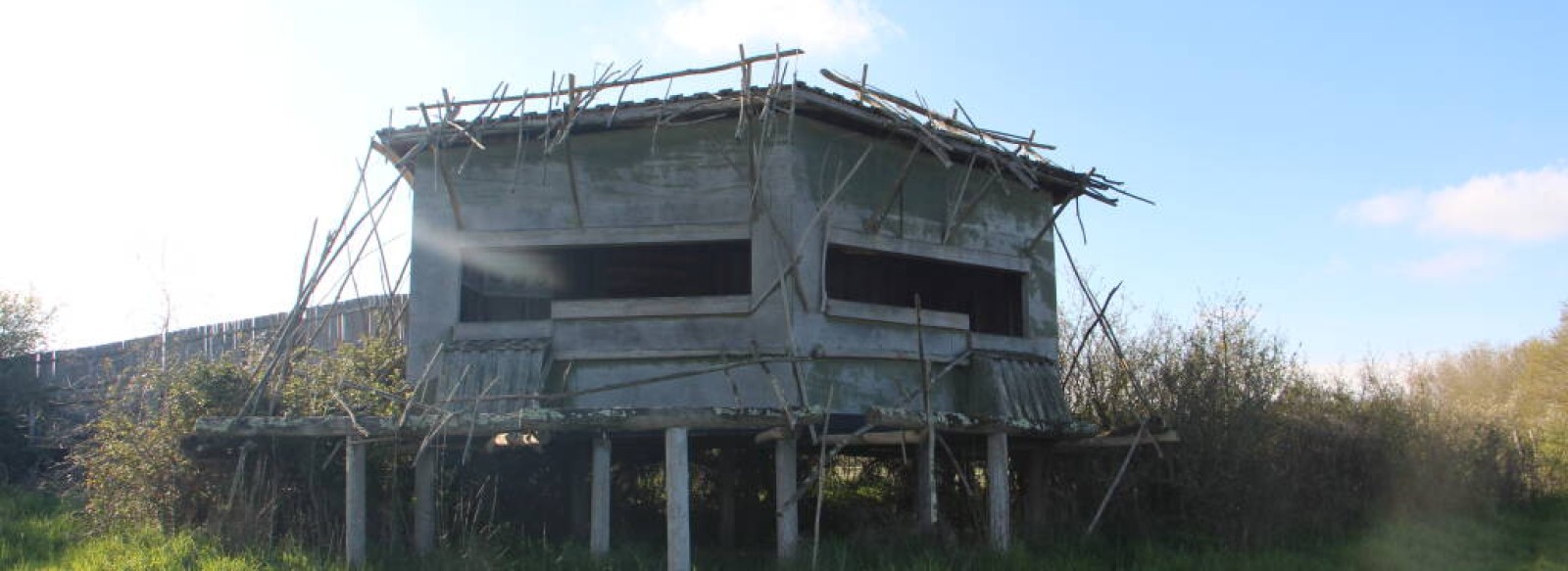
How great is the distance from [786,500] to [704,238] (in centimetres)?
245

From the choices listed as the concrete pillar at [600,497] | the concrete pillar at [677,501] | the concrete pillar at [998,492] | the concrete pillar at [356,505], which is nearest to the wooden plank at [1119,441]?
the concrete pillar at [998,492]

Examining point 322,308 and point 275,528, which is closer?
point 275,528

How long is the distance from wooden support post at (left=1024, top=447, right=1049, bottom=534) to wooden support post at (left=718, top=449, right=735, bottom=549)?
125 inches

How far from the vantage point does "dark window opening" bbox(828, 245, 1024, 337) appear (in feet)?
40.9

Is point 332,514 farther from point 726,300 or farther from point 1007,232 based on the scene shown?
point 1007,232

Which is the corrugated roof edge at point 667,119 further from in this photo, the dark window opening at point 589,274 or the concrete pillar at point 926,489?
the concrete pillar at point 926,489

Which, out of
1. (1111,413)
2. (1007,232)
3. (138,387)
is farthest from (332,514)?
(1111,413)

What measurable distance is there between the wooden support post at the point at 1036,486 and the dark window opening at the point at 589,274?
11.5ft

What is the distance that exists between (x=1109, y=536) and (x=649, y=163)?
610 cm

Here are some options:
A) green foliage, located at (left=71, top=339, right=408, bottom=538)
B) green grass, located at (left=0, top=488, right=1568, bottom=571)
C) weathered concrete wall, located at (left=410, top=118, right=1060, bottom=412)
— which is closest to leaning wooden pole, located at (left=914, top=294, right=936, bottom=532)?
green grass, located at (left=0, top=488, right=1568, bottom=571)

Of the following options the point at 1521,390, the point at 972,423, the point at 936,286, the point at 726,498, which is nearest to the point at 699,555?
the point at 726,498

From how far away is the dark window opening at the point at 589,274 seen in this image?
12000 millimetres

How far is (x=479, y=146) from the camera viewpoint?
37.5 ft

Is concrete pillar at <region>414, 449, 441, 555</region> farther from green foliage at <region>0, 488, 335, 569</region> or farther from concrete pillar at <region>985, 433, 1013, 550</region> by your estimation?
concrete pillar at <region>985, 433, 1013, 550</region>
